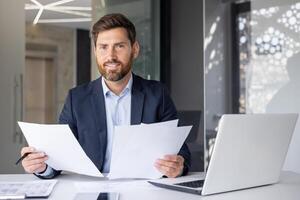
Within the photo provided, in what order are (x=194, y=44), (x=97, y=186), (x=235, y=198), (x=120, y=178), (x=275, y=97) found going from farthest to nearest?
(x=194, y=44), (x=275, y=97), (x=120, y=178), (x=97, y=186), (x=235, y=198)

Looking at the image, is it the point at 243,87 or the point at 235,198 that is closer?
the point at 235,198

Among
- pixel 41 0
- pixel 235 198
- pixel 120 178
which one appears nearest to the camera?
pixel 235 198

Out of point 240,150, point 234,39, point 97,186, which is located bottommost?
point 97,186

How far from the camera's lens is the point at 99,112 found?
67.5 inches

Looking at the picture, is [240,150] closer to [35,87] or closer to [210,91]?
[210,91]

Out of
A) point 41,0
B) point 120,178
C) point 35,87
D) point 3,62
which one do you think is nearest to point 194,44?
point 3,62

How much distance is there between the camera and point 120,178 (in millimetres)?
1479

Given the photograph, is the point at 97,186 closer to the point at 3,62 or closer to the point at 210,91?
the point at 3,62

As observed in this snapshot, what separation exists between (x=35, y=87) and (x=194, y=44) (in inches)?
182

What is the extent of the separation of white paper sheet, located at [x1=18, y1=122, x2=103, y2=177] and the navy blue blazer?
219 millimetres

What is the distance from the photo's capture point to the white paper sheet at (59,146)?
1370 millimetres

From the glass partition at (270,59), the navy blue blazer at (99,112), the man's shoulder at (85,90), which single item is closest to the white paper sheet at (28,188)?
the navy blue blazer at (99,112)

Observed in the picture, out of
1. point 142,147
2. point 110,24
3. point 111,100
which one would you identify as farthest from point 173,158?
point 110,24

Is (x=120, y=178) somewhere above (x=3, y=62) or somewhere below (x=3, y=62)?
below
